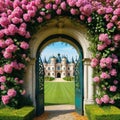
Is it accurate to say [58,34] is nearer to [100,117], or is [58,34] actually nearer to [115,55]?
[115,55]

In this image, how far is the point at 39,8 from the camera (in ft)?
36.7

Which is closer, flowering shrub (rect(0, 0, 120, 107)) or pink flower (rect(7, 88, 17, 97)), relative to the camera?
pink flower (rect(7, 88, 17, 97))

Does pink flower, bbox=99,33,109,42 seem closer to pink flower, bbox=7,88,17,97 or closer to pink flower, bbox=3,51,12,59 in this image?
pink flower, bbox=3,51,12,59

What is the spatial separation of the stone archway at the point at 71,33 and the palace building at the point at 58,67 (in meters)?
84.6

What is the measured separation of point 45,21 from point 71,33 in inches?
53.0

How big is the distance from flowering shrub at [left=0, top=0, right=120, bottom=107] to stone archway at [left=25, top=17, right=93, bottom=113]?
0.40 m

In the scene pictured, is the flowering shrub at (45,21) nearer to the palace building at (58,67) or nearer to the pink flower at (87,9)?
the pink flower at (87,9)

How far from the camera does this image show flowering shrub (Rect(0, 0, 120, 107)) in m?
10.7

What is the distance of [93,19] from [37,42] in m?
2.54

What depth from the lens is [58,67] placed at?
98.9m

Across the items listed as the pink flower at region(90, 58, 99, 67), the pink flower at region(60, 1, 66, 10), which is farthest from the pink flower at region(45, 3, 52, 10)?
the pink flower at region(90, 58, 99, 67)

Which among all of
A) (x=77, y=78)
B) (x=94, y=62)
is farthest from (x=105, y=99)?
(x=77, y=78)

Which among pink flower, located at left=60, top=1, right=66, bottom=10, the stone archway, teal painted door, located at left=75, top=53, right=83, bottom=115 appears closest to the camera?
pink flower, located at left=60, top=1, right=66, bottom=10

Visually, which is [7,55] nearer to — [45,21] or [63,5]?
[45,21]
